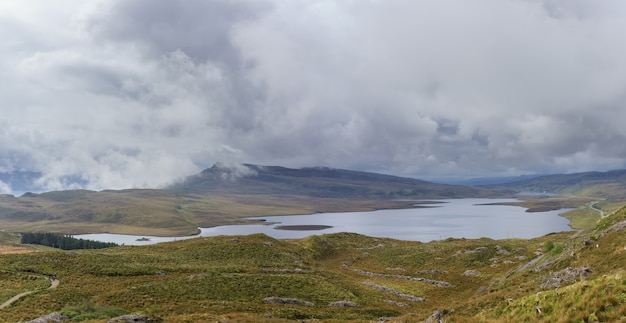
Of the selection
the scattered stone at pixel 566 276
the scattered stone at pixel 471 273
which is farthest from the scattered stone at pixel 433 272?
the scattered stone at pixel 566 276

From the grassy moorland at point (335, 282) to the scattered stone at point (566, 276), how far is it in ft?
0.46

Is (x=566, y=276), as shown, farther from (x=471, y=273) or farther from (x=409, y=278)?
(x=409, y=278)

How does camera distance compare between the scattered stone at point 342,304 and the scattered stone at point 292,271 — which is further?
the scattered stone at point 292,271

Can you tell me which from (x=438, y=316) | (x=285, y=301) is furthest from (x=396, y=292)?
(x=438, y=316)

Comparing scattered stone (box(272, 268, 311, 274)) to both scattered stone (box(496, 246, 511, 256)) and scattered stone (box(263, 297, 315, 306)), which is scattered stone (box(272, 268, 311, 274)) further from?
scattered stone (box(496, 246, 511, 256))

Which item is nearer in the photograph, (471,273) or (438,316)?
(438,316)

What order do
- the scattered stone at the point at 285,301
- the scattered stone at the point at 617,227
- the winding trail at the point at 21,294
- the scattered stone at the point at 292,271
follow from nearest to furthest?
1. the scattered stone at the point at 617,227
2. the winding trail at the point at 21,294
3. the scattered stone at the point at 285,301
4. the scattered stone at the point at 292,271

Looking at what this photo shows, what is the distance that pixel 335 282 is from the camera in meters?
57.7

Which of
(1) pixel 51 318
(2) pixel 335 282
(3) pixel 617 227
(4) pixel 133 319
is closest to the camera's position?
(4) pixel 133 319

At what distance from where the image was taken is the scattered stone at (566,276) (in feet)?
96.2

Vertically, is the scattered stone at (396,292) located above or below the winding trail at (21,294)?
below

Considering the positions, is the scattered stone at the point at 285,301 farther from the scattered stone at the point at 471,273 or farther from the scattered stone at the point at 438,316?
the scattered stone at the point at 471,273

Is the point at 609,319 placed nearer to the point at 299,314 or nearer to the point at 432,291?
the point at 299,314

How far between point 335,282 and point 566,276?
109 feet
